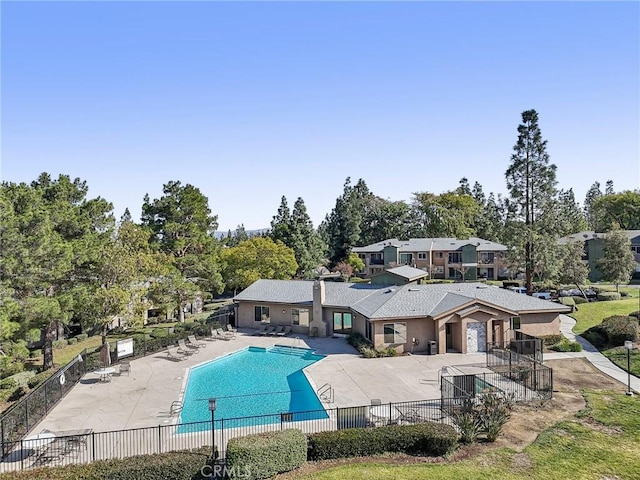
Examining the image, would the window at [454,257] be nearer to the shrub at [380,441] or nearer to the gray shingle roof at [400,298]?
the gray shingle roof at [400,298]

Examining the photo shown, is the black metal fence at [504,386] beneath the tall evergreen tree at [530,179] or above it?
beneath

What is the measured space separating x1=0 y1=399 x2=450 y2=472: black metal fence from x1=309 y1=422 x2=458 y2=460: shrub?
1.40 meters

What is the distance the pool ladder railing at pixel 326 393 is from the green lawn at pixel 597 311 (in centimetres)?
2101

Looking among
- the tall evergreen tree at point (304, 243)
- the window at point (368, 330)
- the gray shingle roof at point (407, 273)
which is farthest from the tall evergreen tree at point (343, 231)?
the window at point (368, 330)

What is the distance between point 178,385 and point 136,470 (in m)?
10.4

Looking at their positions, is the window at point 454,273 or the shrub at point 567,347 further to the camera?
the window at point 454,273

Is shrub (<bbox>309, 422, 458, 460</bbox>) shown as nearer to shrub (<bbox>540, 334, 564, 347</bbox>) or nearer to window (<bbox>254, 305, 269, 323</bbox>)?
shrub (<bbox>540, 334, 564, 347</bbox>)

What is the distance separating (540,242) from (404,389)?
28.2 metres

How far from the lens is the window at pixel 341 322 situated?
33438mm

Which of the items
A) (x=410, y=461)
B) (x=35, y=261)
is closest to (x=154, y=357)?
Result: (x=35, y=261)

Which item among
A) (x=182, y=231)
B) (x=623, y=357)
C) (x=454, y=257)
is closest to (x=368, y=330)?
(x=623, y=357)

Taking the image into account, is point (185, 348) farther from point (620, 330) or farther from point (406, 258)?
point (406, 258)

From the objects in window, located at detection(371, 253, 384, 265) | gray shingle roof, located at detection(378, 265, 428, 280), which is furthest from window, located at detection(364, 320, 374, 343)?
window, located at detection(371, 253, 384, 265)

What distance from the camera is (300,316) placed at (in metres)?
35.1
